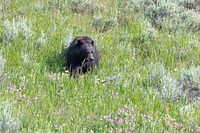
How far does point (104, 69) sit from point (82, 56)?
1.98ft

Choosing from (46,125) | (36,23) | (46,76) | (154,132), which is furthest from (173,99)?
(36,23)

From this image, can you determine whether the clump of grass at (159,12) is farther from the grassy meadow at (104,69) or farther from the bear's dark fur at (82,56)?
the bear's dark fur at (82,56)

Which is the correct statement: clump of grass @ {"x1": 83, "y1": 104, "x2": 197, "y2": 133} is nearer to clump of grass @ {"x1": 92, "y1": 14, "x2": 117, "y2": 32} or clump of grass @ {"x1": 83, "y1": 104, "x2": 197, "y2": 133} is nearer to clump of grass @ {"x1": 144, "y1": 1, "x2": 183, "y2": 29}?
clump of grass @ {"x1": 92, "y1": 14, "x2": 117, "y2": 32}

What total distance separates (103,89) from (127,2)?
6.08 m

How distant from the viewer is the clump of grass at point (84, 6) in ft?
37.0

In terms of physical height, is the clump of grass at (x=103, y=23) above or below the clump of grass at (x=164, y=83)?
above

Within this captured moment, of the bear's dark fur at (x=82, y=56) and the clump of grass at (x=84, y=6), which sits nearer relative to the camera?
the bear's dark fur at (x=82, y=56)

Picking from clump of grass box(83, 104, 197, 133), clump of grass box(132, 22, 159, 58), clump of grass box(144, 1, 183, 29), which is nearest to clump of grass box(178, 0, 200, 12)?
clump of grass box(144, 1, 183, 29)

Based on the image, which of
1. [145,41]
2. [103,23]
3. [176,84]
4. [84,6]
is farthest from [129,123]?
[84,6]

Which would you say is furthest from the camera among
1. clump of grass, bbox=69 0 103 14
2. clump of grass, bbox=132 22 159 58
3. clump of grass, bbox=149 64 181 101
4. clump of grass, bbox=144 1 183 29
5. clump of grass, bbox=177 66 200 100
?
clump of grass, bbox=69 0 103 14

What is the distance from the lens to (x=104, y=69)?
25.1ft

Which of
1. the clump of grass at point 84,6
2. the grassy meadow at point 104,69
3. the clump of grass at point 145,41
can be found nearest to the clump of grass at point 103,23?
the grassy meadow at point 104,69

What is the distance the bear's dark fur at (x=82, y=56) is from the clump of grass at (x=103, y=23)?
204 cm

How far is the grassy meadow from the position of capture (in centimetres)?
499
